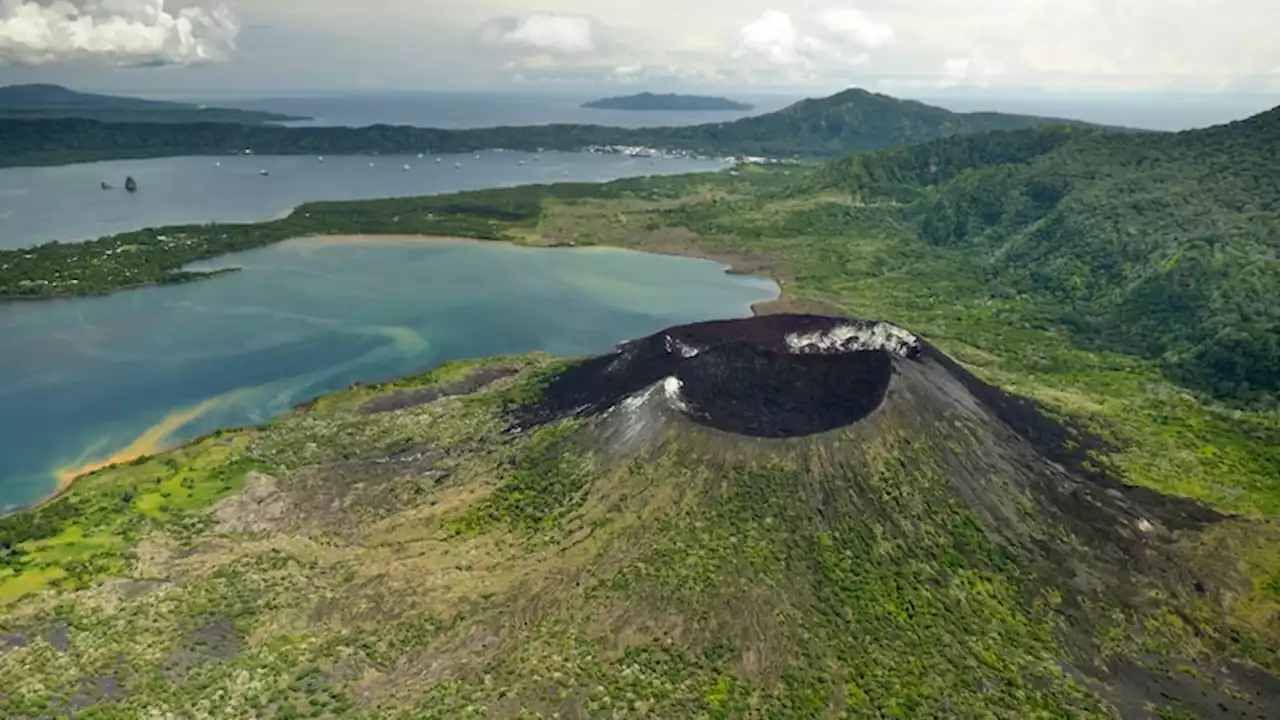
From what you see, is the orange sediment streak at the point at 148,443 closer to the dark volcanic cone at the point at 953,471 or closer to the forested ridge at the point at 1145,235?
the dark volcanic cone at the point at 953,471

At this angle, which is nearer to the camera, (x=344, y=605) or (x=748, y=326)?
(x=344, y=605)

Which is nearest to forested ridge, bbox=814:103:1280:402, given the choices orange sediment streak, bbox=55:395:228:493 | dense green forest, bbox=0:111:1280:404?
dense green forest, bbox=0:111:1280:404

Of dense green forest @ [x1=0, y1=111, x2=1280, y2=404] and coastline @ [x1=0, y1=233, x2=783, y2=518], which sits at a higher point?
dense green forest @ [x1=0, y1=111, x2=1280, y2=404]

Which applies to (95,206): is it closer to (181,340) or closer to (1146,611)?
(181,340)

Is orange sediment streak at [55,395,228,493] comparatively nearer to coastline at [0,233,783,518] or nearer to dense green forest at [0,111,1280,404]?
coastline at [0,233,783,518]

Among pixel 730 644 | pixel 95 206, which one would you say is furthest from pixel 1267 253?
pixel 95 206

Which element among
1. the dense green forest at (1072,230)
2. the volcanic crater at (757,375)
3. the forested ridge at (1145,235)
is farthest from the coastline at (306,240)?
the forested ridge at (1145,235)
